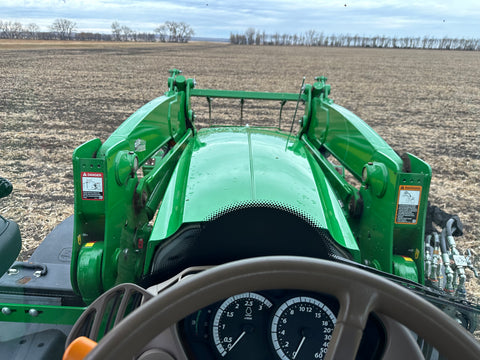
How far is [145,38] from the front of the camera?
9531cm

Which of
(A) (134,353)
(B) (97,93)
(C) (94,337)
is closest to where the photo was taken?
(A) (134,353)

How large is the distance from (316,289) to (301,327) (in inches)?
24.6

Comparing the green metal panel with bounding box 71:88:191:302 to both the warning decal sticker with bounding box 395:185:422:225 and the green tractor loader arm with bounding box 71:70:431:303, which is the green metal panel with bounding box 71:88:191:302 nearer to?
the green tractor loader arm with bounding box 71:70:431:303

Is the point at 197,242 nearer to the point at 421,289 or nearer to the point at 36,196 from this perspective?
the point at 421,289

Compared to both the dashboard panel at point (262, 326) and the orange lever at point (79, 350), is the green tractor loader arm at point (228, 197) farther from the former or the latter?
the orange lever at point (79, 350)

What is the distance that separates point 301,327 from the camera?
142 centimetres

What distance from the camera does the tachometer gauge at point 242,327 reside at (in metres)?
1.42

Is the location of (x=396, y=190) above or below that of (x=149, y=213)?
above

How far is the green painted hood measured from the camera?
178 centimetres

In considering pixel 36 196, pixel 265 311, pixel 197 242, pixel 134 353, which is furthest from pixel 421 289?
pixel 36 196

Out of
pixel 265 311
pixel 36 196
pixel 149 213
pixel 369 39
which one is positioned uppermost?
pixel 369 39

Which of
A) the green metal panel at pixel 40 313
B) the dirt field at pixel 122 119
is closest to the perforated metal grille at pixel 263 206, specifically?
the green metal panel at pixel 40 313

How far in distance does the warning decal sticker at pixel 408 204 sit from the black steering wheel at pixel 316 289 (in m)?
1.55

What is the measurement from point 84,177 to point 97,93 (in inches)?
531
